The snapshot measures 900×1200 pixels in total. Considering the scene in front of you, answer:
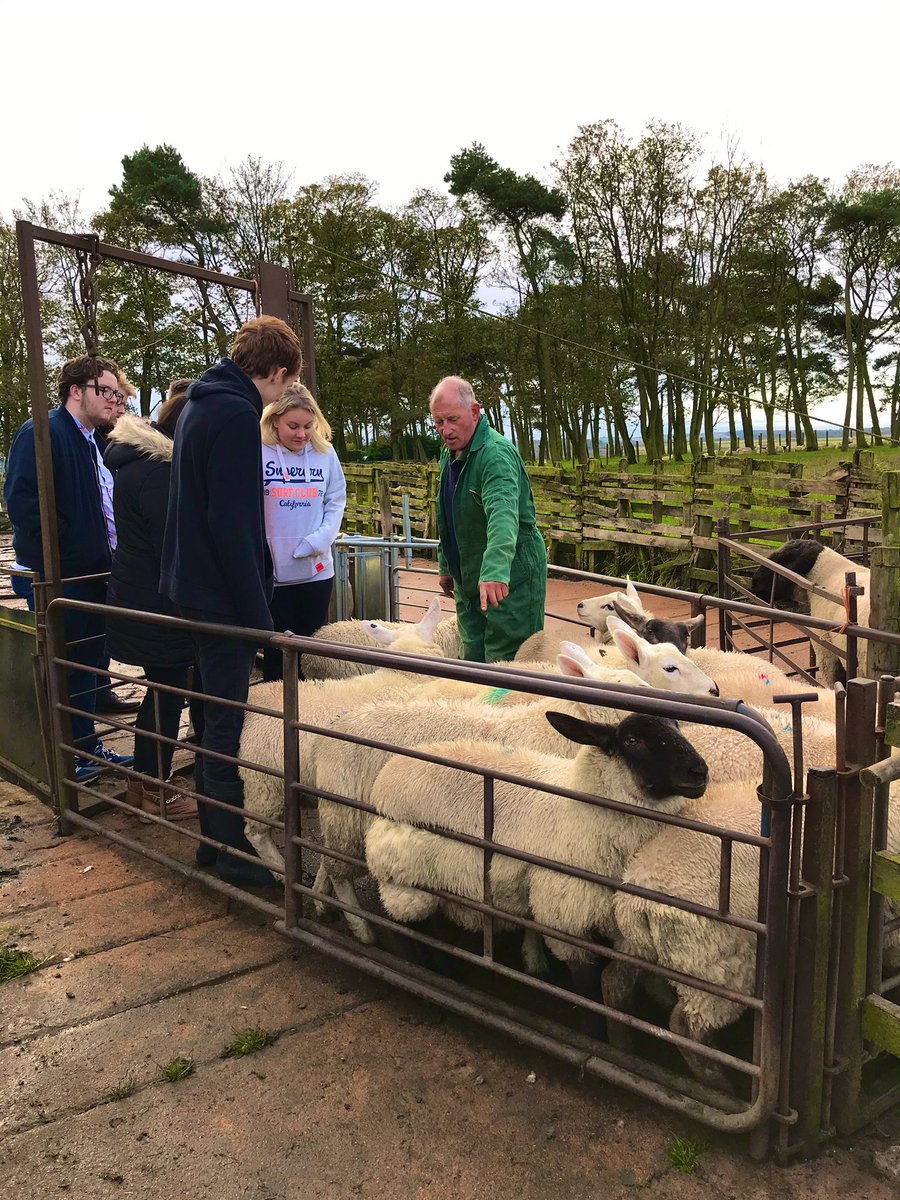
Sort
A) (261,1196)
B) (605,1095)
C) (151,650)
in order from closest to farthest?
1. (261,1196)
2. (605,1095)
3. (151,650)

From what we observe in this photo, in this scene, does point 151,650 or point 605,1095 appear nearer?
point 605,1095

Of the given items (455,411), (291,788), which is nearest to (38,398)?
(455,411)

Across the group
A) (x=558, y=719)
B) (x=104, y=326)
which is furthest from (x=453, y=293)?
(x=558, y=719)

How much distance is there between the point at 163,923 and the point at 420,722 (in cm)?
131

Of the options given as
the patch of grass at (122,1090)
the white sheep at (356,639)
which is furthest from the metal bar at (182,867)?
the white sheep at (356,639)

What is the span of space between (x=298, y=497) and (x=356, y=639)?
3.30 feet

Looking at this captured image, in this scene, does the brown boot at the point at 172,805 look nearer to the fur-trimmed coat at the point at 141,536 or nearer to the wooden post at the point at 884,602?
the fur-trimmed coat at the point at 141,536

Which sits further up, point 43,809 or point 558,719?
point 558,719

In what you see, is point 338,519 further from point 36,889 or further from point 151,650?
point 36,889

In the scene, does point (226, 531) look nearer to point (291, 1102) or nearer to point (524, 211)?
point (291, 1102)

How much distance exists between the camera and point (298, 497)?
436cm

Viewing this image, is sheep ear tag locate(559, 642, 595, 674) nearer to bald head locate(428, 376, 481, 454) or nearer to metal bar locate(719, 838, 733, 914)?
metal bar locate(719, 838, 733, 914)

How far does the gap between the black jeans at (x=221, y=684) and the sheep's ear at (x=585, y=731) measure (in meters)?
1.55

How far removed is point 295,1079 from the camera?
8.47 ft
